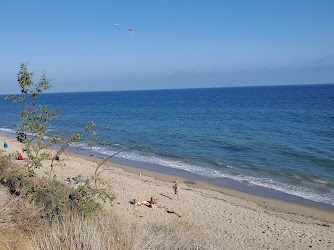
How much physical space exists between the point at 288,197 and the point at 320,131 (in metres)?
19.3

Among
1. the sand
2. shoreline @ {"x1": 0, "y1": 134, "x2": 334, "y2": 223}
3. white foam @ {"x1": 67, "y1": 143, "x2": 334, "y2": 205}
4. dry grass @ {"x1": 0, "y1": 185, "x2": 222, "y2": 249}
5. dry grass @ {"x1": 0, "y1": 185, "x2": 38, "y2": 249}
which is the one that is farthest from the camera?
white foam @ {"x1": 67, "y1": 143, "x2": 334, "y2": 205}

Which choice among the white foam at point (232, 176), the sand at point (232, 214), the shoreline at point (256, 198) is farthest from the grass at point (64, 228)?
the white foam at point (232, 176)

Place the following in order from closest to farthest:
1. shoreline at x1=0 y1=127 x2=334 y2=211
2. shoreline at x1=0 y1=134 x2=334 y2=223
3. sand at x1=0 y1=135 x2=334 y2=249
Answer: sand at x1=0 y1=135 x2=334 y2=249 < shoreline at x1=0 y1=134 x2=334 y2=223 < shoreline at x1=0 y1=127 x2=334 y2=211

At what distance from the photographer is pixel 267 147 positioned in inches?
1008

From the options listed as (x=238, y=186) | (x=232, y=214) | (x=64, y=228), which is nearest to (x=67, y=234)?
(x=64, y=228)

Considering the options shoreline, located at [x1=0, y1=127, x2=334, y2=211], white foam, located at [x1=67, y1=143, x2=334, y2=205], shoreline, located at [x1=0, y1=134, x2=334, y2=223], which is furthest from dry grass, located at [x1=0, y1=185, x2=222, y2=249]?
shoreline, located at [x1=0, y1=127, x2=334, y2=211]

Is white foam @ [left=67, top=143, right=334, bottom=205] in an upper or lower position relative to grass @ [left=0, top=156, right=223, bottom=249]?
lower

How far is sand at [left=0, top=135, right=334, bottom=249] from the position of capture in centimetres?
1091

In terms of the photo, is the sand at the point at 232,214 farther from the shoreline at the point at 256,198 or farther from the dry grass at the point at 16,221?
the dry grass at the point at 16,221

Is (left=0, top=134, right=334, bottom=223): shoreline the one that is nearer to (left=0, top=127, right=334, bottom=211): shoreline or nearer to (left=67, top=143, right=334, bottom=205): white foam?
(left=0, top=127, right=334, bottom=211): shoreline

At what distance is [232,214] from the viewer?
13.2m

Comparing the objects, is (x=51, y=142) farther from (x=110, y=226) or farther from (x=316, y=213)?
(x=316, y=213)

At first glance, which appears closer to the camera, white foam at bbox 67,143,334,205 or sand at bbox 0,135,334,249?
sand at bbox 0,135,334,249

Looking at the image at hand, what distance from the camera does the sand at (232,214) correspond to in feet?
35.8
